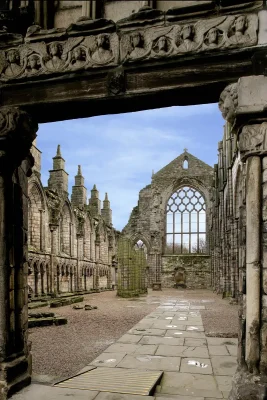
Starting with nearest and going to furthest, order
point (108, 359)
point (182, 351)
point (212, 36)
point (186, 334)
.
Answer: point (212, 36)
point (108, 359)
point (182, 351)
point (186, 334)

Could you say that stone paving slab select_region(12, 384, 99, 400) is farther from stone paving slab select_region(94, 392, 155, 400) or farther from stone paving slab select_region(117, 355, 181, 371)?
stone paving slab select_region(117, 355, 181, 371)

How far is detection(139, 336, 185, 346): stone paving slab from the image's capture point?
738 cm

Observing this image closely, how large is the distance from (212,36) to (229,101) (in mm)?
627

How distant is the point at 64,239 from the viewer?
25.2 meters

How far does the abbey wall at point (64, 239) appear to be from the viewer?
20062mm

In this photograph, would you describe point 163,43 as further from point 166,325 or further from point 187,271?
point 187,271

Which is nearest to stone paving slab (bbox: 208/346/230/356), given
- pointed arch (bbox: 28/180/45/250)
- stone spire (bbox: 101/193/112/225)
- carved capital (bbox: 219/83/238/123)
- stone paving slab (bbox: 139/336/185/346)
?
stone paving slab (bbox: 139/336/185/346)

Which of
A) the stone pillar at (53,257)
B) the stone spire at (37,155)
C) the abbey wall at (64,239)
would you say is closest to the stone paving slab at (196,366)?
the abbey wall at (64,239)

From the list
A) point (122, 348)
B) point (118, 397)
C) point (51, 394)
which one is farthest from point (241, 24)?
point (122, 348)

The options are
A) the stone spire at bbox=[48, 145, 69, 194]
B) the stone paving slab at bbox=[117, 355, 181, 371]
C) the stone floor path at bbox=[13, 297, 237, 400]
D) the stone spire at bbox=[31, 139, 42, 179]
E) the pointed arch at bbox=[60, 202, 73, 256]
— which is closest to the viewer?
the stone floor path at bbox=[13, 297, 237, 400]

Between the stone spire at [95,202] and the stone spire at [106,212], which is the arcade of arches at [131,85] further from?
the stone spire at [106,212]

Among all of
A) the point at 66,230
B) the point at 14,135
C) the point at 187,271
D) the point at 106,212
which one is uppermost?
the point at 14,135

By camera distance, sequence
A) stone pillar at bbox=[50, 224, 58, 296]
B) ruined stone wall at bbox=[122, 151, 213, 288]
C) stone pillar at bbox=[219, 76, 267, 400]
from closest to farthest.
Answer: stone pillar at bbox=[219, 76, 267, 400], stone pillar at bbox=[50, 224, 58, 296], ruined stone wall at bbox=[122, 151, 213, 288]

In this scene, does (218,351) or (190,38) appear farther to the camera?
(218,351)
